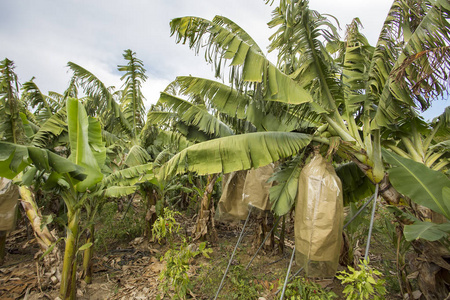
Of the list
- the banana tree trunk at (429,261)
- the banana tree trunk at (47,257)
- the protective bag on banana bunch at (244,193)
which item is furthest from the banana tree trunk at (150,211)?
the banana tree trunk at (429,261)

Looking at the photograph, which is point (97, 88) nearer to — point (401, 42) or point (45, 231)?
point (45, 231)

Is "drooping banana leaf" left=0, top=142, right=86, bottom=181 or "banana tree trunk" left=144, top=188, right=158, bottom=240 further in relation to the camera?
"banana tree trunk" left=144, top=188, right=158, bottom=240

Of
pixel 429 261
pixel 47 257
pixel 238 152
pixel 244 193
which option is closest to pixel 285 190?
pixel 244 193

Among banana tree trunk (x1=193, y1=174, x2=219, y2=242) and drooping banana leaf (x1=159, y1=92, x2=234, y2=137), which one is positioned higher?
drooping banana leaf (x1=159, y1=92, x2=234, y2=137)

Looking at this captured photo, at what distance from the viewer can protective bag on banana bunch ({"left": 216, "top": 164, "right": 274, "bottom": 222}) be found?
12.5ft

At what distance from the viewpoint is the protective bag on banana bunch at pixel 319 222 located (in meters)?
2.51

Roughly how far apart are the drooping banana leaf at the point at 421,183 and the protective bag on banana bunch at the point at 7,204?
616 cm

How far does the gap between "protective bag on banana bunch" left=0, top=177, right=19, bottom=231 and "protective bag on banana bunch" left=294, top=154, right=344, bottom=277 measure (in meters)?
5.16

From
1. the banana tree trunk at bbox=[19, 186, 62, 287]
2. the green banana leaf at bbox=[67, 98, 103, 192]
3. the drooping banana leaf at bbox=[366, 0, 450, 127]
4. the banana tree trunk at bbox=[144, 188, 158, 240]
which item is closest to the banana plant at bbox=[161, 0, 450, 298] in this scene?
the drooping banana leaf at bbox=[366, 0, 450, 127]

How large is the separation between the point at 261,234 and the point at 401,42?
419 cm

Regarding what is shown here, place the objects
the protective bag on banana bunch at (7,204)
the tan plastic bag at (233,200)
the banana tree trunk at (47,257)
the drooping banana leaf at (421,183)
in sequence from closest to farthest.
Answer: the drooping banana leaf at (421,183)
the banana tree trunk at (47,257)
the tan plastic bag at (233,200)
the protective bag on banana bunch at (7,204)

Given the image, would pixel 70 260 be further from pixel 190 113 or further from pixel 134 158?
pixel 190 113

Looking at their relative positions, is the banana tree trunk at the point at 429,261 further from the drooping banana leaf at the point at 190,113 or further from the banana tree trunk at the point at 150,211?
the banana tree trunk at the point at 150,211

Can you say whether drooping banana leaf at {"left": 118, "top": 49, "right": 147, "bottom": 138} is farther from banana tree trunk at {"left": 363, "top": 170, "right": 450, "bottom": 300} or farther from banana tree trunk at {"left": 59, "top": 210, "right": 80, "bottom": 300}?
banana tree trunk at {"left": 363, "top": 170, "right": 450, "bottom": 300}
